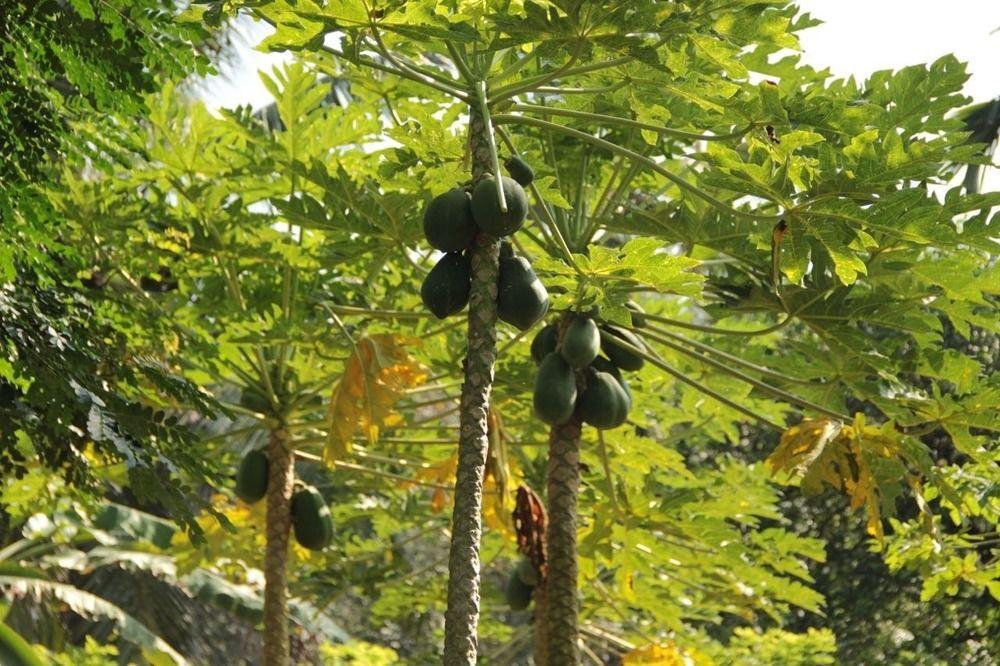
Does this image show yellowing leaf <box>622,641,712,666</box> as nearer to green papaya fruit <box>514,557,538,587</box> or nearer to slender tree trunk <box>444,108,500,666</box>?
green papaya fruit <box>514,557,538,587</box>

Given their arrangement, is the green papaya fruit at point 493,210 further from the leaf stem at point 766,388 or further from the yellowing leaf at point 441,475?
the yellowing leaf at point 441,475

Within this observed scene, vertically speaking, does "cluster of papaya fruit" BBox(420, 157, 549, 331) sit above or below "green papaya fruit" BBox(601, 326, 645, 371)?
below

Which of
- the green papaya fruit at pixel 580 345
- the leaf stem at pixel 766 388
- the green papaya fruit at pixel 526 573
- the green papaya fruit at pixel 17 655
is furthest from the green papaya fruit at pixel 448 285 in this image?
the green papaya fruit at pixel 17 655

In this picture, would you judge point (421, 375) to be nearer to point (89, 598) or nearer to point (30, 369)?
point (30, 369)

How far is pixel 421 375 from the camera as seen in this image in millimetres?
4129

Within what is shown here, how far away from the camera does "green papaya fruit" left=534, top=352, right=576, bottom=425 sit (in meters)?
3.81

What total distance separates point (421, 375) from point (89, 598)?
709 cm

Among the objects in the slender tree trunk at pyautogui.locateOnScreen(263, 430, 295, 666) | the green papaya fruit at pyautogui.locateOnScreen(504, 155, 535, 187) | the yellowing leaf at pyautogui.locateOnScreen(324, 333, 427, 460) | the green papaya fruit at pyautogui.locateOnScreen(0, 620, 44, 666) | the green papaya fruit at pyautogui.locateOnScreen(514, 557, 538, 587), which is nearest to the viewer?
the green papaya fruit at pyautogui.locateOnScreen(504, 155, 535, 187)

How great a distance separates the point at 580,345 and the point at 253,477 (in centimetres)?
229

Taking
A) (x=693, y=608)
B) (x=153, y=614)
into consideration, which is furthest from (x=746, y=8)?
(x=153, y=614)

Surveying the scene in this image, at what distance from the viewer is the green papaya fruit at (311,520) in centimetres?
559

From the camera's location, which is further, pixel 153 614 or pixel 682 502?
pixel 153 614

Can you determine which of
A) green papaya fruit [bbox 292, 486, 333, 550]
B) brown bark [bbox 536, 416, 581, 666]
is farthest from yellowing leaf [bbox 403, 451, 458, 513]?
brown bark [bbox 536, 416, 581, 666]

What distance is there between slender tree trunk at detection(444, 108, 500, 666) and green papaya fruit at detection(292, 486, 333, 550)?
286cm
